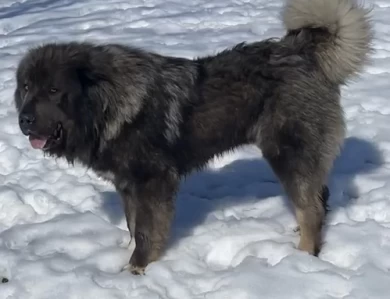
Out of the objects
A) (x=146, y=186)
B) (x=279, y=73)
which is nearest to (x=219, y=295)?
(x=146, y=186)

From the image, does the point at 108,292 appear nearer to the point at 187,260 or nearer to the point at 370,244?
the point at 187,260

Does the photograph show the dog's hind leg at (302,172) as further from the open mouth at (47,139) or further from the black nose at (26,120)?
the black nose at (26,120)

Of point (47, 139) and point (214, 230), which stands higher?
point (47, 139)

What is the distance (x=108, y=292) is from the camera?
14.8ft

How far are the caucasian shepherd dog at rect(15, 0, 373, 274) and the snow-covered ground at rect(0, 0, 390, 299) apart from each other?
0.88ft

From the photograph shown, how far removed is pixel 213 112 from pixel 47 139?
1.17 meters

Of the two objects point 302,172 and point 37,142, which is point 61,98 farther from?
point 302,172

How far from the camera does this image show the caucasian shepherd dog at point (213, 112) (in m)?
4.72

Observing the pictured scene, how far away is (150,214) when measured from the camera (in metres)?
4.88

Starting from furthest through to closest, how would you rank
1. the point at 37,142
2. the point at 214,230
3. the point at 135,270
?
1. the point at 214,230
2. the point at 135,270
3. the point at 37,142

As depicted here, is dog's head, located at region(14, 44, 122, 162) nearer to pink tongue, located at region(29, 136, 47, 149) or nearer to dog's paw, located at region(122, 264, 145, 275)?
pink tongue, located at region(29, 136, 47, 149)

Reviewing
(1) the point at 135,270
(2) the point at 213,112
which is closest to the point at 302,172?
(2) the point at 213,112

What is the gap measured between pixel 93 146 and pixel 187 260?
989mm

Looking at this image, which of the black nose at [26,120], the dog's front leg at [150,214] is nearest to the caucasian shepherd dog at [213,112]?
the dog's front leg at [150,214]
